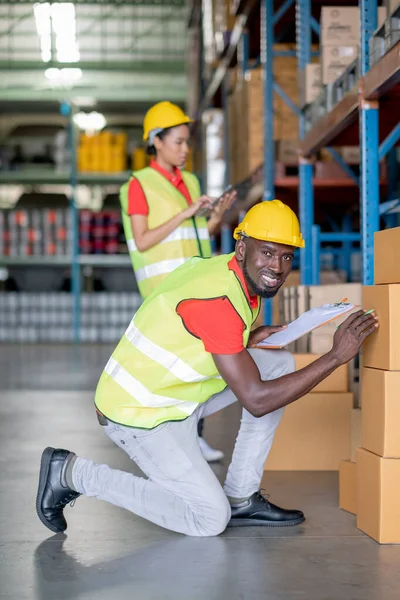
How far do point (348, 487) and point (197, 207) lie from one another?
58.5 inches

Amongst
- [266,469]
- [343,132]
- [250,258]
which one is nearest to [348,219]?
[343,132]

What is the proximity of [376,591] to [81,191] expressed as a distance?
1524 cm

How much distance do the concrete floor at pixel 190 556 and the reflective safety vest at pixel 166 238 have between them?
0.95 m

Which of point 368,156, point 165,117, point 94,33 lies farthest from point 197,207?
point 94,33

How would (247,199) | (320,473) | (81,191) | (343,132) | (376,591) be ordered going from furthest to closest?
(81,191) → (247,199) → (343,132) → (320,473) → (376,591)

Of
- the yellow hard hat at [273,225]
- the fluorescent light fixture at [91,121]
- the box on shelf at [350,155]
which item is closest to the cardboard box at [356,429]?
the yellow hard hat at [273,225]

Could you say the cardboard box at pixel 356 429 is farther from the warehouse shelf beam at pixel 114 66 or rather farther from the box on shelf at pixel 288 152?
the warehouse shelf beam at pixel 114 66

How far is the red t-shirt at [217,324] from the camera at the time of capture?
286cm

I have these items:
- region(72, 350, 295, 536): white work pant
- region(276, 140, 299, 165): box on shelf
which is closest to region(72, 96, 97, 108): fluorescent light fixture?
region(276, 140, 299, 165): box on shelf

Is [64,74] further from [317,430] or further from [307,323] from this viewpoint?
[307,323]

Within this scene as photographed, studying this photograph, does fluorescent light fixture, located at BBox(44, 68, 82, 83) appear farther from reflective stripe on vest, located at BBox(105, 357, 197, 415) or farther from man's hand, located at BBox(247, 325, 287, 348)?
reflective stripe on vest, located at BBox(105, 357, 197, 415)

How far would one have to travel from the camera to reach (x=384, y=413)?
9.72 ft

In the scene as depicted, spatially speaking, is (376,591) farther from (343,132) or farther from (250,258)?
(343,132)

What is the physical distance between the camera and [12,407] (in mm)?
6469
